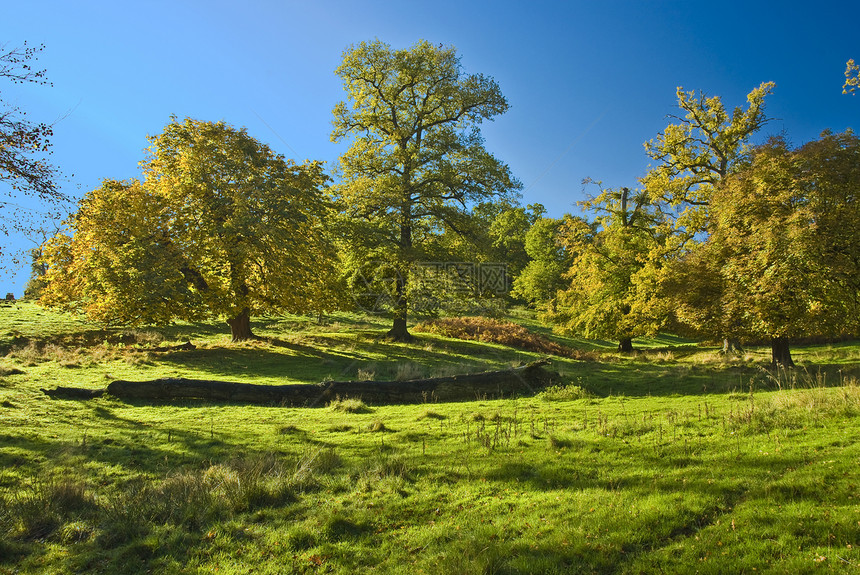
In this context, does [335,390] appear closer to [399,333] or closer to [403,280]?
[403,280]

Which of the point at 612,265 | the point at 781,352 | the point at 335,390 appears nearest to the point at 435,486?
the point at 335,390

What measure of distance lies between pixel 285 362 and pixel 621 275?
21.0m

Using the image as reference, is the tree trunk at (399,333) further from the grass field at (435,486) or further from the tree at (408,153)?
the grass field at (435,486)

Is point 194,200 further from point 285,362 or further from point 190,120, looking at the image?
point 285,362

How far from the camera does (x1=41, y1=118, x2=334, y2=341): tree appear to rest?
20609mm

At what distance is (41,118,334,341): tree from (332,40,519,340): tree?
10.8ft

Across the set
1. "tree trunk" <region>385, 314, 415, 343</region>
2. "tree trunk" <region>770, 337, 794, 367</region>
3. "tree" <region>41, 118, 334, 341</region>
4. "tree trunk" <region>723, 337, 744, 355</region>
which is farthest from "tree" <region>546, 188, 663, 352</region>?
"tree" <region>41, 118, 334, 341</region>

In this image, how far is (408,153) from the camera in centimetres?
2538

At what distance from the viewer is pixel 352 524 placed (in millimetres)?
5730

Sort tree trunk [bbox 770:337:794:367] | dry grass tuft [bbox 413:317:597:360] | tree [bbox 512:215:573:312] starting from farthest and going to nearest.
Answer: tree [bbox 512:215:573:312], dry grass tuft [bbox 413:317:597:360], tree trunk [bbox 770:337:794:367]

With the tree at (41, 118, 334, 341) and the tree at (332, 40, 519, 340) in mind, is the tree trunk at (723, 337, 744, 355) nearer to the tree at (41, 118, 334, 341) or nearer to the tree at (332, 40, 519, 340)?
the tree at (332, 40, 519, 340)

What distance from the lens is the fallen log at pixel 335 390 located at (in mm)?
13805

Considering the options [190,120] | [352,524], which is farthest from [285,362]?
[352,524]

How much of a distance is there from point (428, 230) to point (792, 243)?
18.4 metres
